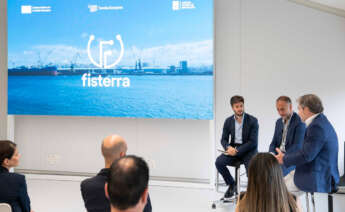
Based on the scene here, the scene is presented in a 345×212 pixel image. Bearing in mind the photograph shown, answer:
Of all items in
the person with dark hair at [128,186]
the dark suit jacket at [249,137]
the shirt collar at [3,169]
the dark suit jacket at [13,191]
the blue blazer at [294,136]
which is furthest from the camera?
the dark suit jacket at [249,137]

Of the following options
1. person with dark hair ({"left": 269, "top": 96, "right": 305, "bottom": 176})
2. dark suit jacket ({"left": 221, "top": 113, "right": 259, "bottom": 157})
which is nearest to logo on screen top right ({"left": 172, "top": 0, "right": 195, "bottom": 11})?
dark suit jacket ({"left": 221, "top": 113, "right": 259, "bottom": 157})

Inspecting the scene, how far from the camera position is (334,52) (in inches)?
201

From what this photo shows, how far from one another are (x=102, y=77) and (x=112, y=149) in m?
3.30

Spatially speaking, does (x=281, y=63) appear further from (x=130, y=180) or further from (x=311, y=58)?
(x=130, y=180)

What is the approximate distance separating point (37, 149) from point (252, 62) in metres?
3.70

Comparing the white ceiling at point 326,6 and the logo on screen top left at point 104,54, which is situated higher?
the white ceiling at point 326,6

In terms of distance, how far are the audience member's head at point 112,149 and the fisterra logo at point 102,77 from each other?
3.03 metres

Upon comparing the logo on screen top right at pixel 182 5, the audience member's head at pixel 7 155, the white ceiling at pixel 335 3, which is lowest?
the audience member's head at pixel 7 155

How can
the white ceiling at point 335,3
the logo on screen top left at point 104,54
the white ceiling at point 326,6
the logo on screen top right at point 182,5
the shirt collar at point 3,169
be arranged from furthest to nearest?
the logo on screen top left at point 104,54
the logo on screen top right at point 182,5
the white ceiling at point 326,6
the white ceiling at point 335,3
the shirt collar at point 3,169

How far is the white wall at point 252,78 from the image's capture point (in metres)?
5.14

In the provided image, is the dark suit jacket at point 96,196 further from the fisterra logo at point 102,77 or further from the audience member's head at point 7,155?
the fisterra logo at point 102,77

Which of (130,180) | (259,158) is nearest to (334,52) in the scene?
(259,158)

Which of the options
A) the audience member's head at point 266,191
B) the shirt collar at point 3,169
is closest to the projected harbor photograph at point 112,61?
the shirt collar at point 3,169

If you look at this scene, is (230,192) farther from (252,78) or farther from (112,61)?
(112,61)
